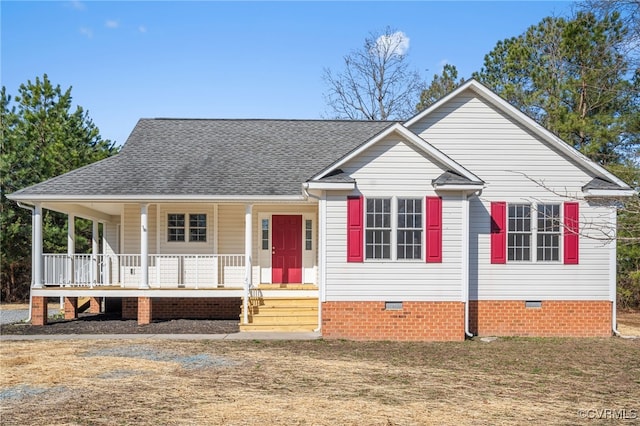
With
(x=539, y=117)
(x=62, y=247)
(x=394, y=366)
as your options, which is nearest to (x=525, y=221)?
(x=394, y=366)

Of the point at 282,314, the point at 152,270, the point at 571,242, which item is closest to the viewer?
the point at 571,242

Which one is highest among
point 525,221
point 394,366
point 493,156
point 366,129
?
point 366,129

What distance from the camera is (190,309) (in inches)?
754

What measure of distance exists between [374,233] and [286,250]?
441 centimetres

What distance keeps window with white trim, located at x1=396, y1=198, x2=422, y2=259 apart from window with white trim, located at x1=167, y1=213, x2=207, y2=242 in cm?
655

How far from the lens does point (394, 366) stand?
11.7m

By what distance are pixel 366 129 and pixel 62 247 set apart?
14.0 m

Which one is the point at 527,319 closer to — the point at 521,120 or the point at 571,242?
the point at 571,242

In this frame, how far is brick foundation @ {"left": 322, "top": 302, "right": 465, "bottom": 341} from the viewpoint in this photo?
49.9ft

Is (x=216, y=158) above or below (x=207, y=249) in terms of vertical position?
above

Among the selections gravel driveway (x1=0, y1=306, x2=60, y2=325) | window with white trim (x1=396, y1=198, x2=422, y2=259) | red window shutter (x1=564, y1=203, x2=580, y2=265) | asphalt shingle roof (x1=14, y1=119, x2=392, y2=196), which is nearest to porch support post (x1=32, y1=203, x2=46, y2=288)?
asphalt shingle roof (x1=14, y1=119, x2=392, y2=196)

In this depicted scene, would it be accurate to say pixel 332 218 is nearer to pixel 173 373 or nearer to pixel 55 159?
pixel 173 373

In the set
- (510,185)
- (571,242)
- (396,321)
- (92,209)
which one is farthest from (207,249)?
(571,242)

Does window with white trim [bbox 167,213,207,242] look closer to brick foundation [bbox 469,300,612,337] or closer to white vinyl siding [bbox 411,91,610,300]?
white vinyl siding [bbox 411,91,610,300]
